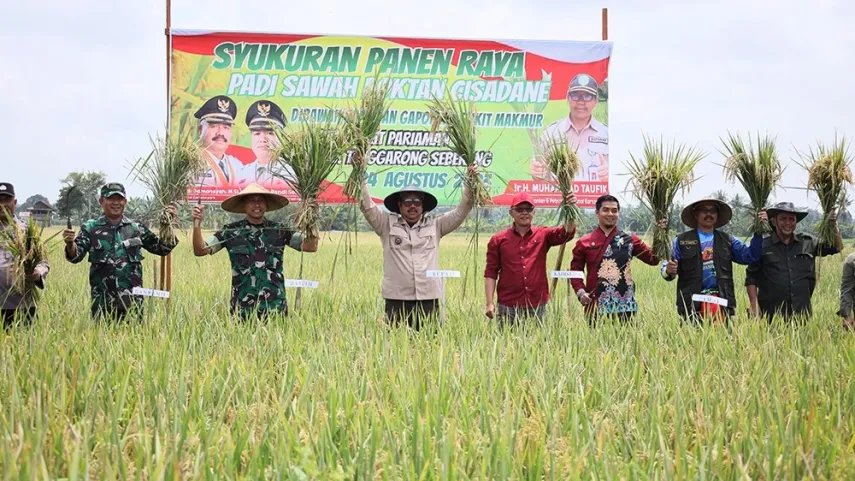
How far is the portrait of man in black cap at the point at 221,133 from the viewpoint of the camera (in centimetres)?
796

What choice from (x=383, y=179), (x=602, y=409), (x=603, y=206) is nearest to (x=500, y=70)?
(x=383, y=179)

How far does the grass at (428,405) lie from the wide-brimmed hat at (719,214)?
2.88ft

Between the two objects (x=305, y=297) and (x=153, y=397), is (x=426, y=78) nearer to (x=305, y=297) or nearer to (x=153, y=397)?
(x=305, y=297)

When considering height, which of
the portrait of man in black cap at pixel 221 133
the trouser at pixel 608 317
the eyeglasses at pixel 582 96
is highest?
the eyeglasses at pixel 582 96

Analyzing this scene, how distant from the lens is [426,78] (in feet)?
27.1

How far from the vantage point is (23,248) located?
4.43 m

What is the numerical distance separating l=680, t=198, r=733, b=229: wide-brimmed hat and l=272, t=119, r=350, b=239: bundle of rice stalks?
8.94 feet

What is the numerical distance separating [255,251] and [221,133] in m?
3.44

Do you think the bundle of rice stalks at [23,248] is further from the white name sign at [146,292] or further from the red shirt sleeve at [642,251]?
the red shirt sleeve at [642,251]

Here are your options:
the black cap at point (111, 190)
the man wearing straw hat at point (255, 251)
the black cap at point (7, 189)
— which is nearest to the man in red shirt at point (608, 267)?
the man wearing straw hat at point (255, 251)

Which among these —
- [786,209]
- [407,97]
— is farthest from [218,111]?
[786,209]

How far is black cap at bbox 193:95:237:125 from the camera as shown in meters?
7.93

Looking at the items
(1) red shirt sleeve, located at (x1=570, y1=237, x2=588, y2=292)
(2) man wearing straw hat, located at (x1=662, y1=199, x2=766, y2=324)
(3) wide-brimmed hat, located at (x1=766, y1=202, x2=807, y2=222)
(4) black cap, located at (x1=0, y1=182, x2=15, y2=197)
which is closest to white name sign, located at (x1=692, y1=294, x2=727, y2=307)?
(2) man wearing straw hat, located at (x1=662, y1=199, x2=766, y2=324)

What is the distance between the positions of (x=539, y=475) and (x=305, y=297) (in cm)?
522
